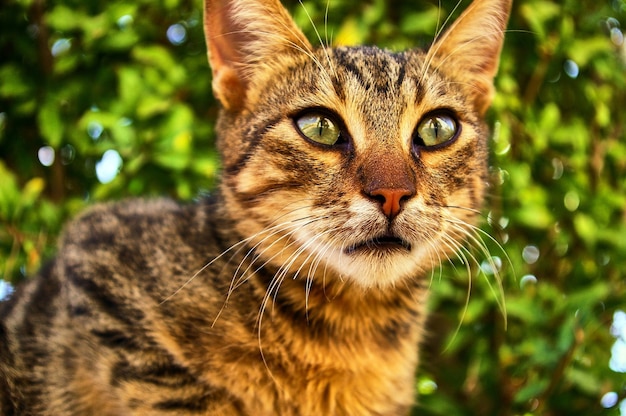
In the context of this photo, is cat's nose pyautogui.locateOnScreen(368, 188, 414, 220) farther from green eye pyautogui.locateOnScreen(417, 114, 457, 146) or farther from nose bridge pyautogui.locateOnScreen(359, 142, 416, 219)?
green eye pyautogui.locateOnScreen(417, 114, 457, 146)

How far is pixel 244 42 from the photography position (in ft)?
7.89

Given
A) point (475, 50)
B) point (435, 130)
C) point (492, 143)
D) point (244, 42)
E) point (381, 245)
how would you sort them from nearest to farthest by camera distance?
point (381, 245), point (435, 130), point (244, 42), point (475, 50), point (492, 143)

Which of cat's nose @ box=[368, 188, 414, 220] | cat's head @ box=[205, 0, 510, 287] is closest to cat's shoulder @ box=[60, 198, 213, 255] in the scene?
cat's head @ box=[205, 0, 510, 287]

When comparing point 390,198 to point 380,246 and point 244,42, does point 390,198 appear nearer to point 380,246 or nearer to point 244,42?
point 380,246

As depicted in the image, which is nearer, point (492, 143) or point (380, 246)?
point (380, 246)

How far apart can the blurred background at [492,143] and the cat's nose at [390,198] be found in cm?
106

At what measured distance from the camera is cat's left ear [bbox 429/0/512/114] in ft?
8.09

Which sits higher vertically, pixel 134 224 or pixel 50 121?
pixel 50 121

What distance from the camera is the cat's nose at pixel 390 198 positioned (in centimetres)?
194

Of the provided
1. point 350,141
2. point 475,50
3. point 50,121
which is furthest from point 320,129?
point 50,121

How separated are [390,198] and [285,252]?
0.46 metres

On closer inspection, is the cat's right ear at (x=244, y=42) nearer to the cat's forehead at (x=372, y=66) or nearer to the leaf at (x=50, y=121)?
the cat's forehead at (x=372, y=66)

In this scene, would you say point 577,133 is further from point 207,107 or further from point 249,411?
point 249,411

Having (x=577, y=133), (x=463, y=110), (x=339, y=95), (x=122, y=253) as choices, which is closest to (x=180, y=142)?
(x=122, y=253)
